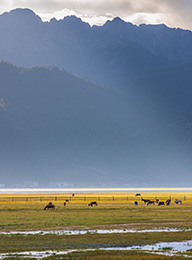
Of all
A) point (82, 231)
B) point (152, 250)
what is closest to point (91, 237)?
point (82, 231)

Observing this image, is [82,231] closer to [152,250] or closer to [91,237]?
[91,237]

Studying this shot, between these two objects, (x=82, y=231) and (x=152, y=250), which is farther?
(x=82, y=231)

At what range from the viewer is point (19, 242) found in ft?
139

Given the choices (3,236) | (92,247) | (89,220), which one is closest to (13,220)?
(89,220)

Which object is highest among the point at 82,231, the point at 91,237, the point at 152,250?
the point at 82,231

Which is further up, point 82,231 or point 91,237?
point 82,231

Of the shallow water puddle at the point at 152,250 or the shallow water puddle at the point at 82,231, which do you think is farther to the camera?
the shallow water puddle at the point at 82,231

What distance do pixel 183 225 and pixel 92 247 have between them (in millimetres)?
18960

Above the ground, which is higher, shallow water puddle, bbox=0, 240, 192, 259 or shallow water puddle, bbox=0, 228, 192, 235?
shallow water puddle, bbox=0, 228, 192, 235

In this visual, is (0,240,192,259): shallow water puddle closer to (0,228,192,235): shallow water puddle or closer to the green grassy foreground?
the green grassy foreground

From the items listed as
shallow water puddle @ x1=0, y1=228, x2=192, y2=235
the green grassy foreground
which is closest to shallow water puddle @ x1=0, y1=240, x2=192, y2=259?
the green grassy foreground

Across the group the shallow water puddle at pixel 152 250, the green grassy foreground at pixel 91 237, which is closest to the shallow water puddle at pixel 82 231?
the green grassy foreground at pixel 91 237

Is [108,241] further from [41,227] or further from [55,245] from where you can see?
[41,227]

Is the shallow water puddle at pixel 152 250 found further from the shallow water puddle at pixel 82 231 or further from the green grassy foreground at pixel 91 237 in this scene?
the shallow water puddle at pixel 82 231
